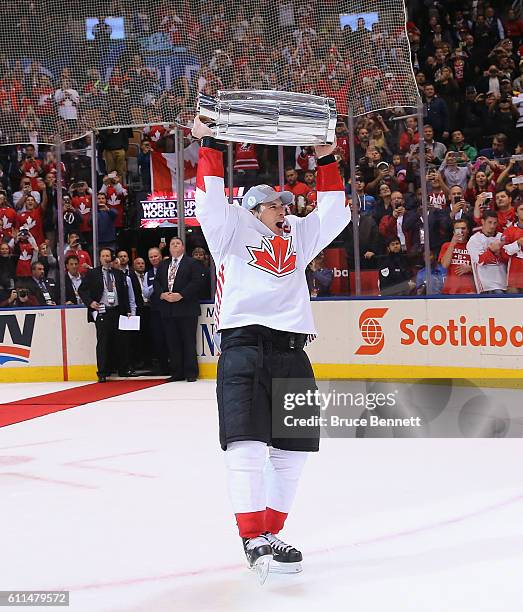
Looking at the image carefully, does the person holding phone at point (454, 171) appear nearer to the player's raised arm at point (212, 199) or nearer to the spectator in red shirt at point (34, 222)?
the spectator in red shirt at point (34, 222)

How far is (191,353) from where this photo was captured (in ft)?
34.5

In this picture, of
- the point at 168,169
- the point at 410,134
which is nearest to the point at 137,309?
the point at 168,169

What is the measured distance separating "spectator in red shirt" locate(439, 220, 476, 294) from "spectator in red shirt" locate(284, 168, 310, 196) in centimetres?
171

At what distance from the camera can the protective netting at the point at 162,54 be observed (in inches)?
394

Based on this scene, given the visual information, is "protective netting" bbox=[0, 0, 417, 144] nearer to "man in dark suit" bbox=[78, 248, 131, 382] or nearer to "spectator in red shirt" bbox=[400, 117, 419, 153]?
"spectator in red shirt" bbox=[400, 117, 419, 153]

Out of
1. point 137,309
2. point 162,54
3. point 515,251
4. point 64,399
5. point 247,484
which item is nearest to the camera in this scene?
point 247,484

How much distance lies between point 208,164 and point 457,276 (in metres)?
5.91

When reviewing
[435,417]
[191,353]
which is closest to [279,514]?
[435,417]

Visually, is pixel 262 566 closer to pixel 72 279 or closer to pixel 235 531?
pixel 235 531

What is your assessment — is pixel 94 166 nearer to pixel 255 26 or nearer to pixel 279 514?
pixel 255 26

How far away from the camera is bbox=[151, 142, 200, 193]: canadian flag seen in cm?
1062

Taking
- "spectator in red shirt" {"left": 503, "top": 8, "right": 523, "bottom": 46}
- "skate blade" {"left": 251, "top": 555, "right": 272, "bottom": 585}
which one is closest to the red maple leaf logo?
"skate blade" {"left": 251, "top": 555, "right": 272, "bottom": 585}

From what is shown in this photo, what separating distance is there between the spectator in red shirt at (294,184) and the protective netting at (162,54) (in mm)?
911

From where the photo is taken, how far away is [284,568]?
3207 millimetres
